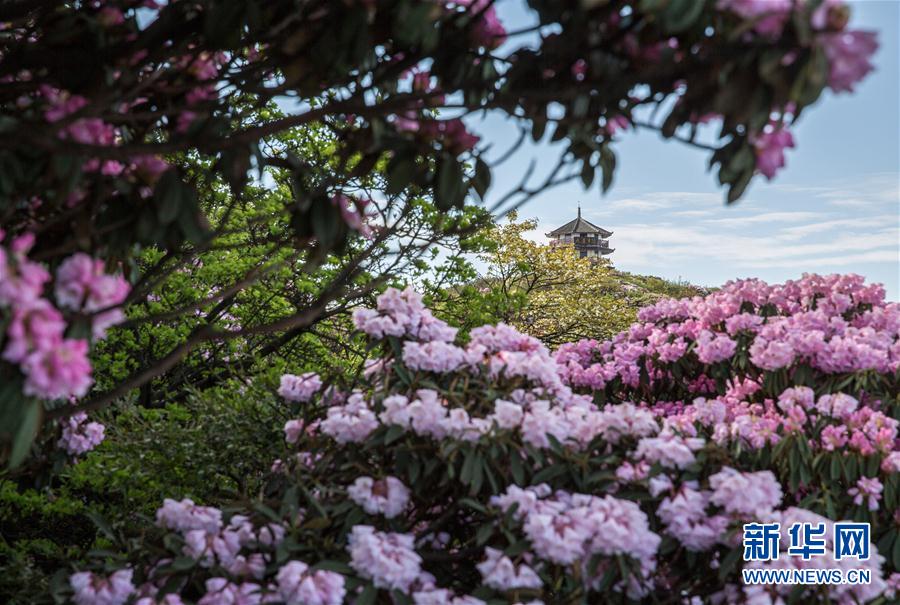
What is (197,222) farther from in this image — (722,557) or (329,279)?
(329,279)

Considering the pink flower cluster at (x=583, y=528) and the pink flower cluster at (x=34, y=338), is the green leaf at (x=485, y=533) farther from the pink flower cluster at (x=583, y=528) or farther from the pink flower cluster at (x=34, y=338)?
the pink flower cluster at (x=34, y=338)

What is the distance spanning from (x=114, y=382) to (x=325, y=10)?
379 centimetres

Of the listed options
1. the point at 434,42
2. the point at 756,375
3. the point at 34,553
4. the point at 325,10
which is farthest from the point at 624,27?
the point at 34,553

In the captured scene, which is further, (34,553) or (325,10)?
(34,553)

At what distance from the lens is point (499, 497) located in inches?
84.7

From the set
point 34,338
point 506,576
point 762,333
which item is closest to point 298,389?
point 506,576

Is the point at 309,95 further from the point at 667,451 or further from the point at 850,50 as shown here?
the point at 667,451

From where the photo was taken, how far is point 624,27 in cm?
159

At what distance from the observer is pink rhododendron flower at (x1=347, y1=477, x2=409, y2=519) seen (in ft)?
7.11

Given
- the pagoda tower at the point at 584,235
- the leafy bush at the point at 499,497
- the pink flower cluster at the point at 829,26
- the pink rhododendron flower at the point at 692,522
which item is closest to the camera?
the pink flower cluster at the point at 829,26

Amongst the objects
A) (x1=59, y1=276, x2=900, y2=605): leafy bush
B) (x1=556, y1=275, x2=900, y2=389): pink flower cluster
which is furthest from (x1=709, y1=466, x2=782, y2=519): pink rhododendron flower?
(x1=556, y1=275, x2=900, y2=389): pink flower cluster

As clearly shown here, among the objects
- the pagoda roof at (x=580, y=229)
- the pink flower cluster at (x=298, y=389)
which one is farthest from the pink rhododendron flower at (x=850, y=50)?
the pagoda roof at (x=580, y=229)

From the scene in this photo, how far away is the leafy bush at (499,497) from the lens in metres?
2.02

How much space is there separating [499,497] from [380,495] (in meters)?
0.34
